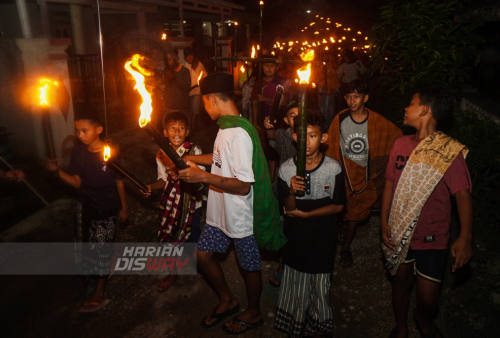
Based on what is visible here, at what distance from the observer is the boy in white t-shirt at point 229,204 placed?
311 centimetres

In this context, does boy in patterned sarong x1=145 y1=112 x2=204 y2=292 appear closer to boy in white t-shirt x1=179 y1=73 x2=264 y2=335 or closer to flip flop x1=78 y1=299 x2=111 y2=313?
flip flop x1=78 y1=299 x2=111 y2=313

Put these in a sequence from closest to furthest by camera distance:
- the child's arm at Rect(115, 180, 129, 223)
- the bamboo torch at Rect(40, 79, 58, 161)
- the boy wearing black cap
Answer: the bamboo torch at Rect(40, 79, 58, 161) → the boy wearing black cap → the child's arm at Rect(115, 180, 129, 223)

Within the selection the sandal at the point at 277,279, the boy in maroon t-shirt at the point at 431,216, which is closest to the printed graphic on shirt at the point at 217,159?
the boy in maroon t-shirt at the point at 431,216

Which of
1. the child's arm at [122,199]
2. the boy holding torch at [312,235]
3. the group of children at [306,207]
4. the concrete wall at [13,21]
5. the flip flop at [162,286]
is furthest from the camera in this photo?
the concrete wall at [13,21]

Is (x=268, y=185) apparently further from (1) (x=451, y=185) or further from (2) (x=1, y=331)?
(2) (x=1, y=331)

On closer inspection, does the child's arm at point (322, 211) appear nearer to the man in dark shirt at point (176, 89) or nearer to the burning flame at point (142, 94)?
the burning flame at point (142, 94)

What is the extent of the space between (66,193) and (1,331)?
11.4 ft

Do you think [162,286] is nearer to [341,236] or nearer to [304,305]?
[304,305]

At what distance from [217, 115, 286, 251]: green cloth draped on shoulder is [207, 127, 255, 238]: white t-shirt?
0.20 feet

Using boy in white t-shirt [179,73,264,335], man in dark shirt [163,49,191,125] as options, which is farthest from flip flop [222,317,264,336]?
man in dark shirt [163,49,191,125]

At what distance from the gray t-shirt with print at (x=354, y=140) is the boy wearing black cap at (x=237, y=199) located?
1.64 metres

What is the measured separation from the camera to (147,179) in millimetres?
7777

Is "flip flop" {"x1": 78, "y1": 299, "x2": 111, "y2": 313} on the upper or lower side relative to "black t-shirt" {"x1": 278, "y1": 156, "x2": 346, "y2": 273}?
lower

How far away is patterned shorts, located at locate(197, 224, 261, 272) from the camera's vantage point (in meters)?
3.44
